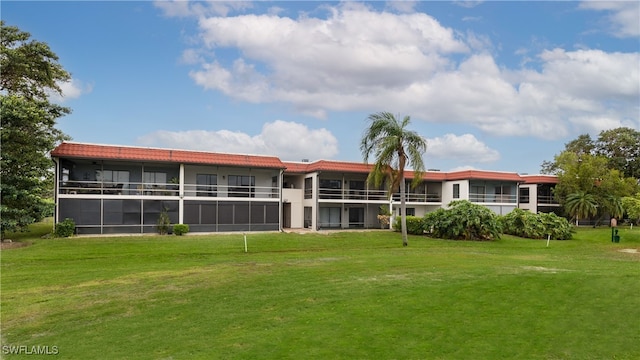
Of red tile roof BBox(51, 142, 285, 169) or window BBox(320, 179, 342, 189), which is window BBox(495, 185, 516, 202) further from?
red tile roof BBox(51, 142, 285, 169)

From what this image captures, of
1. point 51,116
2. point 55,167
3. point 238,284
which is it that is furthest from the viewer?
point 55,167

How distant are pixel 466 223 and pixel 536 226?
7.25 meters

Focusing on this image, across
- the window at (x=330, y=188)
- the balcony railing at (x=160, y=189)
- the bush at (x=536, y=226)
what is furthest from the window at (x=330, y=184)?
the bush at (x=536, y=226)

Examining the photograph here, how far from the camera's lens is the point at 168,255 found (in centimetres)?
1991

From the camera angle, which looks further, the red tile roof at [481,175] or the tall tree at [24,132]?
the red tile roof at [481,175]

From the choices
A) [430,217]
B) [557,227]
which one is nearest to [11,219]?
[430,217]

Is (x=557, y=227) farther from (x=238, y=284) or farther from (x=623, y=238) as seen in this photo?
(x=238, y=284)

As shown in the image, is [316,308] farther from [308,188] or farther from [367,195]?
[367,195]

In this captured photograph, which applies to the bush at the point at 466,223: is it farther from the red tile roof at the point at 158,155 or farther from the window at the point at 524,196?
the window at the point at 524,196

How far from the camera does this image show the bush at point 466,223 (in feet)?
99.1

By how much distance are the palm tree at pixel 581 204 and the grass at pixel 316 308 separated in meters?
25.0

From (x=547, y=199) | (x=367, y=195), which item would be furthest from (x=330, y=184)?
(x=547, y=199)

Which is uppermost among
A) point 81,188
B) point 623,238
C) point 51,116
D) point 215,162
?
point 51,116

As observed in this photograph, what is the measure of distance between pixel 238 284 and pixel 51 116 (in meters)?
19.6
